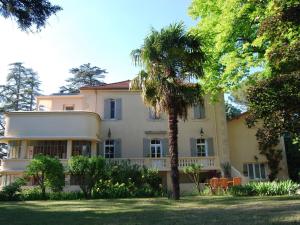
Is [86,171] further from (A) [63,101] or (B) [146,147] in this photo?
(A) [63,101]

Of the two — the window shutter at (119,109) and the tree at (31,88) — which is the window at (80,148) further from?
the tree at (31,88)

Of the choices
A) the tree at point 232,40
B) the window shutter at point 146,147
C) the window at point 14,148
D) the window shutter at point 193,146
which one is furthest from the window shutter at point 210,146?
the window at point 14,148

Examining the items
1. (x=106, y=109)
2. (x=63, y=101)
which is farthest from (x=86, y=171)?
(x=63, y=101)

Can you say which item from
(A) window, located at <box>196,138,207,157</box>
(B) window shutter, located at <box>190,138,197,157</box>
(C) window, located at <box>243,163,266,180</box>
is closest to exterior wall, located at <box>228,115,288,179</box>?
(C) window, located at <box>243,163,266,180</box>

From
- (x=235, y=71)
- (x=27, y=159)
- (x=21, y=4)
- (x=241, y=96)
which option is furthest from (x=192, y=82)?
(x=241, y=96)

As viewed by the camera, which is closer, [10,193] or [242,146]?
[10,193]

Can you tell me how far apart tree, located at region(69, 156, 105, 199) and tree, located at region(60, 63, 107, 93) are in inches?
1467

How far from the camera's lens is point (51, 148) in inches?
1072

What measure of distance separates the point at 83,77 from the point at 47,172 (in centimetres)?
3873

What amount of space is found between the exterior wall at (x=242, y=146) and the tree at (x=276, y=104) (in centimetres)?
1506

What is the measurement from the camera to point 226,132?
3059cm

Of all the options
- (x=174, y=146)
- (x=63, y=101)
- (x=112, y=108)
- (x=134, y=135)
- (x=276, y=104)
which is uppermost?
(x=63, y=101)

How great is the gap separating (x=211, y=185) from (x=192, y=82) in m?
6.43

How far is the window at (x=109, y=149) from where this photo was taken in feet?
98.6
